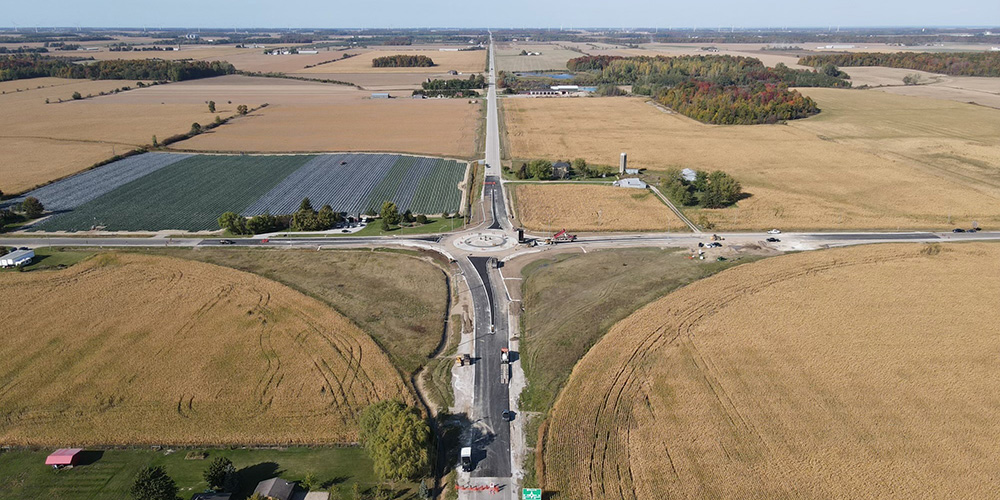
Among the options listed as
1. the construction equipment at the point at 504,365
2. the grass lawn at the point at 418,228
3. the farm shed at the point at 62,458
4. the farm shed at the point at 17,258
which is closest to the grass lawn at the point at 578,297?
the construction equipment at the point at 504,365

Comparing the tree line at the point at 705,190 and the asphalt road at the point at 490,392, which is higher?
the tree line at the point at 705,190

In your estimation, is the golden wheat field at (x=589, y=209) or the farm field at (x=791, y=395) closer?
the farm field at (x=791, y=395)

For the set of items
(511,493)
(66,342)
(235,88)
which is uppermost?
(235,88)

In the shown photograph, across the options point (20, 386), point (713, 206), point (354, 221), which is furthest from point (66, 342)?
point (713, 206)

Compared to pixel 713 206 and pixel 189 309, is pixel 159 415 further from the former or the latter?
pixel 713 206

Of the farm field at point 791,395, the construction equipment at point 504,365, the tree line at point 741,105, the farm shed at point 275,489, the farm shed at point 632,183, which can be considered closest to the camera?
the farm shed at point 275,489

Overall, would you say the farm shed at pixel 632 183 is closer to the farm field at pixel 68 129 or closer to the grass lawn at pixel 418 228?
the grass lawn at pixel 418 228
